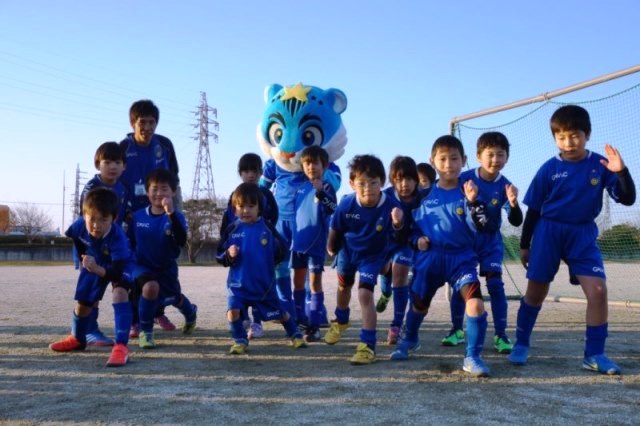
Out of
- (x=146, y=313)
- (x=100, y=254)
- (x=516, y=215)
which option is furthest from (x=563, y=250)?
(x=100, y=254)

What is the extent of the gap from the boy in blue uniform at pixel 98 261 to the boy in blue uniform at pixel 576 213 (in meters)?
3.00

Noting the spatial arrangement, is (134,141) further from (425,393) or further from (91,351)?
(425,393)

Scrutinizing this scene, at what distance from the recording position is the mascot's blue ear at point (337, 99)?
680 cm

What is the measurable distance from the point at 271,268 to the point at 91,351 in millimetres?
1618

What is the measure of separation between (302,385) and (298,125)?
12.1 ft

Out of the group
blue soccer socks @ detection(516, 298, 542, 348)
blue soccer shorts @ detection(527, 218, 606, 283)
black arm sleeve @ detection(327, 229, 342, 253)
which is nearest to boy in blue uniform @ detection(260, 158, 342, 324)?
black arm sleeve @ detection(327, 229, 342, 253)

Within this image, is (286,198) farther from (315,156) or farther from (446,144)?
(446,144)

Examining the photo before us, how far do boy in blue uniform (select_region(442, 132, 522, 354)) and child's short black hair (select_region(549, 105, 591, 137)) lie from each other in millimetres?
484

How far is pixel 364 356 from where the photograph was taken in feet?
13.2

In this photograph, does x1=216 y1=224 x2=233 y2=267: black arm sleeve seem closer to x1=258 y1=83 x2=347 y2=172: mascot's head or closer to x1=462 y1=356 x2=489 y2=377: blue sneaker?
x1=258 y1=83 x2=347 y2=172: mascot's head

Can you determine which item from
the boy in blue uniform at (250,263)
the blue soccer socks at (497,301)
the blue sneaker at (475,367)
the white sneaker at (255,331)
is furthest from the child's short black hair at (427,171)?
the blue sneaker at (475,367)

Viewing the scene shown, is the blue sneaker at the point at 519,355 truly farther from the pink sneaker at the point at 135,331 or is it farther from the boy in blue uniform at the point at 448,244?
the pink sneaker at the point at 135,331

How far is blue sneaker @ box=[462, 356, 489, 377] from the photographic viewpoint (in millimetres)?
3578

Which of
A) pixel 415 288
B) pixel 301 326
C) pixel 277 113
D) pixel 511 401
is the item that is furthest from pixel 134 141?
pixel 511 401
